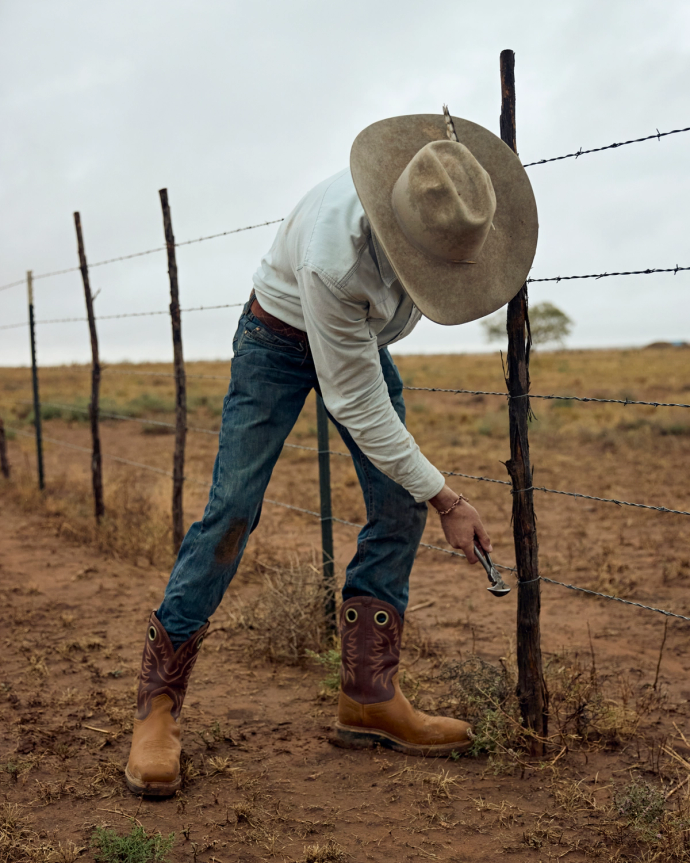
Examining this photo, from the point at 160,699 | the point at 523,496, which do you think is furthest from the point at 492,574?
the point at 160,699

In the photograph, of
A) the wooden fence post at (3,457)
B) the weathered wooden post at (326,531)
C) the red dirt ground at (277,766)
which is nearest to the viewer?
the red dirt ground at (277,766)

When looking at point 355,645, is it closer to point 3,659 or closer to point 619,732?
point 619,732

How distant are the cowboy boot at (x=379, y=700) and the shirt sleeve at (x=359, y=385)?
69cm

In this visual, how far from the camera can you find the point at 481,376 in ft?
100

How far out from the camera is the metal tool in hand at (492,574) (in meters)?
2.22

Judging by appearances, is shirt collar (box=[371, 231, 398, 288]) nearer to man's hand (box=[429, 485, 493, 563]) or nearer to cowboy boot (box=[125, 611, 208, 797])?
man's hand (box=[429, 485, 493, 563])

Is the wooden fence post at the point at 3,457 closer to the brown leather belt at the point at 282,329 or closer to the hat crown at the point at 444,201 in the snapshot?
the brown leather belt at the point at 282,329

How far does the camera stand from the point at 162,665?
2.50m

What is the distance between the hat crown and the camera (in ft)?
6.19

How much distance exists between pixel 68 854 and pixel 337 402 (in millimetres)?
1362

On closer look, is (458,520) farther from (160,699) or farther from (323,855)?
(160,699)

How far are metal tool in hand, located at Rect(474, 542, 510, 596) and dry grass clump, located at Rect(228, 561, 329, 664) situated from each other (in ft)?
4.61

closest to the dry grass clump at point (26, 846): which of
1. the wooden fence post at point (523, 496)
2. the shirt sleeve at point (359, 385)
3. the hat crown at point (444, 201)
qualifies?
the shirt sleeve at point (359, 385)

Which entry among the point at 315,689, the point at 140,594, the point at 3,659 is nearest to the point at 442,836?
the point at 315,689
